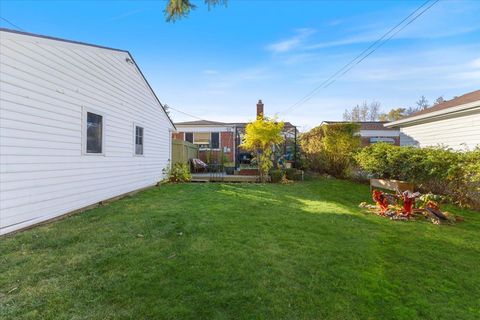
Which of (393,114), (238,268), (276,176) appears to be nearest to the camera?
(238,268)

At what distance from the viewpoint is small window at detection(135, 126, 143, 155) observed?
9.44 m

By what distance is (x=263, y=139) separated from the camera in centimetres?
1202

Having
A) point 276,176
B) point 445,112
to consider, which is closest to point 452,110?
point 445,112

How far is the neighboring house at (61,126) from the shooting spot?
4.33 meters

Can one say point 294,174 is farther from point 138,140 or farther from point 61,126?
point 61,126

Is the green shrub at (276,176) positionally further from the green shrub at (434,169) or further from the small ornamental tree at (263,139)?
the green shrub at (434,169)

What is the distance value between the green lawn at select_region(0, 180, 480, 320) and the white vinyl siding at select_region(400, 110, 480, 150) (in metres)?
3.90

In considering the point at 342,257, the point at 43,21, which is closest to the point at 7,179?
the point at 342,257

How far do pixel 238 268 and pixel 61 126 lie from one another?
4.78 m

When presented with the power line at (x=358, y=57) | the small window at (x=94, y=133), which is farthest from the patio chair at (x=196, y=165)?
the small window at (x=94, y=133)

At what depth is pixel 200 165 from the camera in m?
16.1

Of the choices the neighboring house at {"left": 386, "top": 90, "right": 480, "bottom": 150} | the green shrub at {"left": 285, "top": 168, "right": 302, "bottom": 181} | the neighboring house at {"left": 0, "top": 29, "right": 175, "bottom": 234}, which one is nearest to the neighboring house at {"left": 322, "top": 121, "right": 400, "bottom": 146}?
the neighboring house at {"left": 386, "top": 90, "right": 480, "bottom": 150}

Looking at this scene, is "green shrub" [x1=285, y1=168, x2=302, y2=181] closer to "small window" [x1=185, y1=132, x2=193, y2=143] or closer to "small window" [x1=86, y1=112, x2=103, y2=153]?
"small window" [x1=86, y1=112, x2=103, y2=153]

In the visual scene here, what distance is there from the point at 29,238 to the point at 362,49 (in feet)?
39.9
